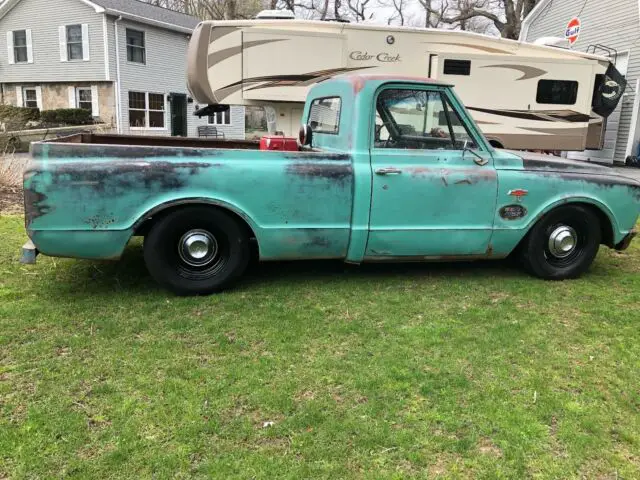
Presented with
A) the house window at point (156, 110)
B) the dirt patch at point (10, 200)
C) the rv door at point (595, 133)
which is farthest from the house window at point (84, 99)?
the rv door at point (595, 133)

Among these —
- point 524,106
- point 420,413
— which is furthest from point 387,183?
point 524,106

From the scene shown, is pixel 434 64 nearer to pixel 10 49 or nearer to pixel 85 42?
pixel 85 42

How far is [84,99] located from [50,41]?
2725mm

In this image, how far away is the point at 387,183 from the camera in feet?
15.1

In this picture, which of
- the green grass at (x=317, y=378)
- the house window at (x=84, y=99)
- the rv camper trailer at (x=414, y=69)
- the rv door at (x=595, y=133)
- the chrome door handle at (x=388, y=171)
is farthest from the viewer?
the house window at (x=84, y=99)

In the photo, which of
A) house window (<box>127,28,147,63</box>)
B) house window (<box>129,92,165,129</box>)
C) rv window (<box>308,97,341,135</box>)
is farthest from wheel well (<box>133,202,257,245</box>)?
house window (<box>127,28,147,63</box>)

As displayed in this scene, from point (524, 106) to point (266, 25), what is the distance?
A: 5.04 meters

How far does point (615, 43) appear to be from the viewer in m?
15.9

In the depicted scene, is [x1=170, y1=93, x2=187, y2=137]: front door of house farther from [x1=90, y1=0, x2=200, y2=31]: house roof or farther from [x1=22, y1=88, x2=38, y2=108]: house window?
[x1=22, y1=88, x2=38, y2=108]: house window

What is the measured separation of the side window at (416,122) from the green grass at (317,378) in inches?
48.9

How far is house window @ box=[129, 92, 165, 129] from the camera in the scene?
76.2 ft

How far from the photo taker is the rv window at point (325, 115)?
4.97 metres

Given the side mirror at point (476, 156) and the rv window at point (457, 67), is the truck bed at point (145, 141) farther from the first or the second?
the rv window at point (457, 67)

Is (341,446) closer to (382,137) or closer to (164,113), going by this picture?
(382,137)
